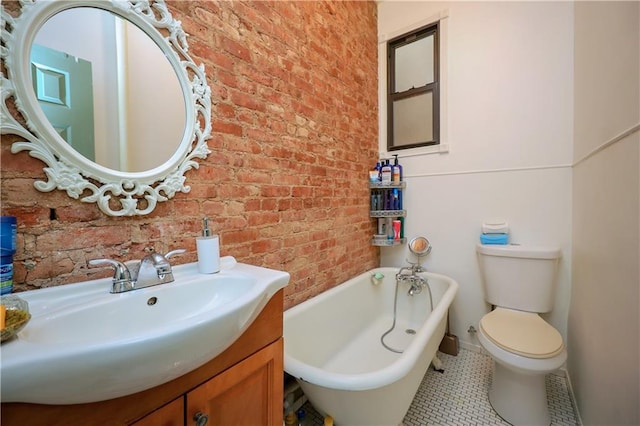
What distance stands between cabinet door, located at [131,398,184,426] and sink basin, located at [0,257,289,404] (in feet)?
0.36

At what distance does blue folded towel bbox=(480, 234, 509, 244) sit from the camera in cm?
184

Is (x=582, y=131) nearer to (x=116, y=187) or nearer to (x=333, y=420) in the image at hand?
(x=333, y=420)

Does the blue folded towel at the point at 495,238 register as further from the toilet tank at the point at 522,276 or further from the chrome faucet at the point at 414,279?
the chrome faucet at the point at 414,279

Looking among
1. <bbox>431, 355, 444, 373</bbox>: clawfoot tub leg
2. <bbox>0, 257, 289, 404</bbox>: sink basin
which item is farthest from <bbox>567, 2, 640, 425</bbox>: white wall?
<bbox>0, 257, 289, 404</bbox>: sink basin

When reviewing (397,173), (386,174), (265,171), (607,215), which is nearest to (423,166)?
(397,173)

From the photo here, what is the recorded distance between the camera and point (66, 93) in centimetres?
77

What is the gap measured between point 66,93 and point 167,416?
0.93 m

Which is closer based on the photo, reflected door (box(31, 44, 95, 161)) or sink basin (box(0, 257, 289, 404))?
sink basin (box(0, 257, 289, 404))

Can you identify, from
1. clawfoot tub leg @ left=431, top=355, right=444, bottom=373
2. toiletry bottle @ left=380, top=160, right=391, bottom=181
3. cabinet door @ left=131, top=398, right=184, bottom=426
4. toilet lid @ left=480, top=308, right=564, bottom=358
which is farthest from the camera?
toiletry bottle @ left=380, top=160, right=391, bottom=181

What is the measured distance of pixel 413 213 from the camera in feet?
7.45

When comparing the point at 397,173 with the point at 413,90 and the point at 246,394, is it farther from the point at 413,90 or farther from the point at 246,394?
the point at 246,394

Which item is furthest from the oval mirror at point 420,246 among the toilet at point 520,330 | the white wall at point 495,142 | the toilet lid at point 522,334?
the toilet lid at point 522,334

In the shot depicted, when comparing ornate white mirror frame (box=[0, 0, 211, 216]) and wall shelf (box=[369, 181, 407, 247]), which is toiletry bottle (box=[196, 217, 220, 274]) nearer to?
ornate white mirror frame (box=[0, 0, 211, 216])

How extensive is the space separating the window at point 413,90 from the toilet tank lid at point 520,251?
0.92 m
